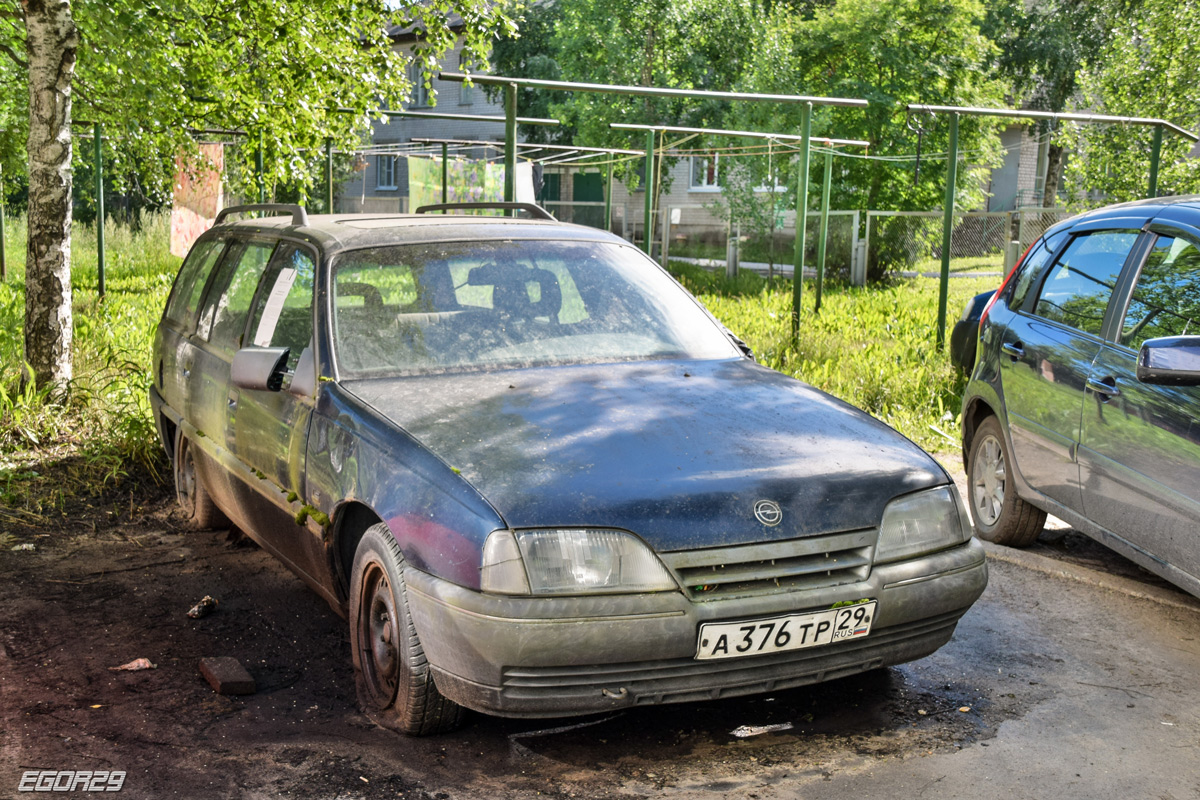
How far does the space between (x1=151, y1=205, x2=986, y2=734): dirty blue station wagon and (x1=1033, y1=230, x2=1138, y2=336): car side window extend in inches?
65.3

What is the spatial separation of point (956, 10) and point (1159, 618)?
2468 centimetres

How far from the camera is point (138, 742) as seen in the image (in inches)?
141

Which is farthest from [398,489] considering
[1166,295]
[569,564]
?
[1166,295]

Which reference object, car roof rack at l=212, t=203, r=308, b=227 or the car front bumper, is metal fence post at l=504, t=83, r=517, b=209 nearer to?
car roof rack at l=212, t=203, r=308, b=227

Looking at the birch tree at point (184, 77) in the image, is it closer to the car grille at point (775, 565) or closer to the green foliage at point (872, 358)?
the green foliage at point (872, 358)

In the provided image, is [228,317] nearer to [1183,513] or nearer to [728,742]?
[728,742]

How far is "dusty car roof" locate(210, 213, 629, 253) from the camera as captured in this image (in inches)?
187

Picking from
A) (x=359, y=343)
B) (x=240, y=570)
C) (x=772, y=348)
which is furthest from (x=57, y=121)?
(x=772, y=348)

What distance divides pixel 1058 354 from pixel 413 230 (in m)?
2.96

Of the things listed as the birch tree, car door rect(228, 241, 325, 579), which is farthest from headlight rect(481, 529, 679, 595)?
the birch tree

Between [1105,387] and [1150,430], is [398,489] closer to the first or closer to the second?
[1150,430]

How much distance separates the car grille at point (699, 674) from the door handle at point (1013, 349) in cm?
258

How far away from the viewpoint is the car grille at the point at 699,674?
3197mm

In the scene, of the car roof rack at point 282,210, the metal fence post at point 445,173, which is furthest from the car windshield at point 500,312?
the metal fence post at point 445,173
